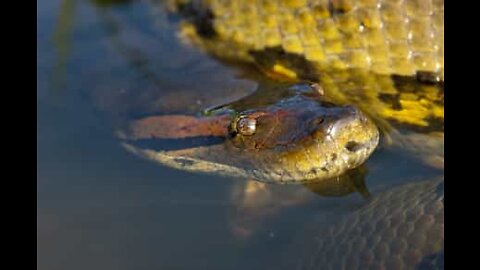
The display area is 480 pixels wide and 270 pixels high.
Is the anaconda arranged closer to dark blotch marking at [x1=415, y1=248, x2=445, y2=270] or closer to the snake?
the snake

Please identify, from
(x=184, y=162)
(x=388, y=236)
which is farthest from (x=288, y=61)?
(x=388, y=236)

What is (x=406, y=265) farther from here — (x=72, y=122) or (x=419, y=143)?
(x=72, y=122)

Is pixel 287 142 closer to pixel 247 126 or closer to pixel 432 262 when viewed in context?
pixel 247 126
